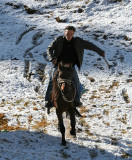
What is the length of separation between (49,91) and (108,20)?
477 inches

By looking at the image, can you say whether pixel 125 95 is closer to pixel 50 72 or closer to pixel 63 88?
pixel 50 72

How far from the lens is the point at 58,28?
15938mm

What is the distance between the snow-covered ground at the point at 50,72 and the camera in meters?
5.05

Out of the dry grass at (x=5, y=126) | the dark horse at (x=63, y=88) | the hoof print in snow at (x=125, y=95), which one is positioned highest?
the dark horse at (x=63, y=88)

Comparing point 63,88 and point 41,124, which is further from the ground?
point 63,88

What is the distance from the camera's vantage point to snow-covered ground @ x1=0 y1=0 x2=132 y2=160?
505cm

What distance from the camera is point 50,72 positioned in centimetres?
622

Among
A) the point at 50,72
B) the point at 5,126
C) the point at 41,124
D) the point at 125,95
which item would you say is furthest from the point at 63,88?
the point at 125,95

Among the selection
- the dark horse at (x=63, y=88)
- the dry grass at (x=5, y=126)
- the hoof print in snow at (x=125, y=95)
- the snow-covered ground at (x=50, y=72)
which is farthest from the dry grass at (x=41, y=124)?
the hoof print in snow at (x=125, y=95)

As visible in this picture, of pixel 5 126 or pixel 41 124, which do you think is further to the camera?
pixel 41 124

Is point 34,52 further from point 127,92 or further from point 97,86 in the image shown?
point 127,92

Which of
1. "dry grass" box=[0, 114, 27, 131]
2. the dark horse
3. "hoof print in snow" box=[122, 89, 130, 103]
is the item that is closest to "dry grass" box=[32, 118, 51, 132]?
"dry grass" box=[0, 114, 27, 131]

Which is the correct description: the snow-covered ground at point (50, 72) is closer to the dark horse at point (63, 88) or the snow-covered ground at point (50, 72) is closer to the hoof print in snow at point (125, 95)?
the hoof print in snow at point (125, 95)

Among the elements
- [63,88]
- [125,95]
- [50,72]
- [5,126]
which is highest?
[50,72]
